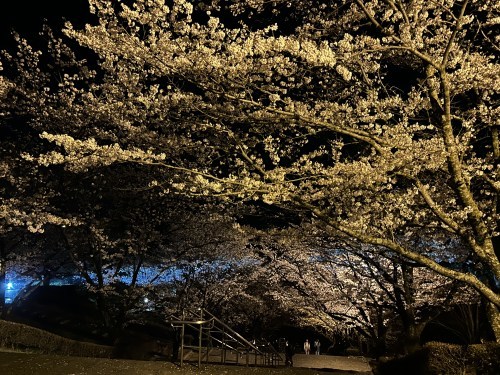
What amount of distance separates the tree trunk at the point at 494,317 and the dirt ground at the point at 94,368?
3279 millimetres

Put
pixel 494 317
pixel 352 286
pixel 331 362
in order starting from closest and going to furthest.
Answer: pixel 494 317 < pixel 352 286 < pixel 331 362

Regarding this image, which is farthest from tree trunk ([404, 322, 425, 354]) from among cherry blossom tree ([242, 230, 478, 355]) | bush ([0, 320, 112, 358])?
bush ([0, 320, 112, 358])

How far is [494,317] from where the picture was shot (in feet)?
27.8

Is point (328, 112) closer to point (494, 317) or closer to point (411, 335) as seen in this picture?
point (494, 317)

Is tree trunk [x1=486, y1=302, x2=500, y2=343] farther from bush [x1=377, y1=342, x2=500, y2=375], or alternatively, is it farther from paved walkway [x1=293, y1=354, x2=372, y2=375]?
paved walkway [x1=293, y1=354, x2=372, y2=375]

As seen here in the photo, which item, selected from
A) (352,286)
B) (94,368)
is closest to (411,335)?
(352,286)

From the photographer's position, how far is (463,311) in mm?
18219

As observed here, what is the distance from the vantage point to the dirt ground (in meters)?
8.17

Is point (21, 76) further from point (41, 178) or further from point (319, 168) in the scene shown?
point (319, 168)

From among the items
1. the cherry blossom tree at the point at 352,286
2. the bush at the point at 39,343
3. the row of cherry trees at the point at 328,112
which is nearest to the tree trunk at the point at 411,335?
the cherry blossom tree at the point at 352,286

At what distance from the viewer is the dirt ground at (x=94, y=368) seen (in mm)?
8172

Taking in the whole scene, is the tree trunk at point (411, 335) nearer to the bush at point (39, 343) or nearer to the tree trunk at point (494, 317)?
the tree trunk at point (494, 317)

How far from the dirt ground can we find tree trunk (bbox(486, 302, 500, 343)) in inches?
129

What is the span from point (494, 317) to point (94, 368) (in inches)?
283
